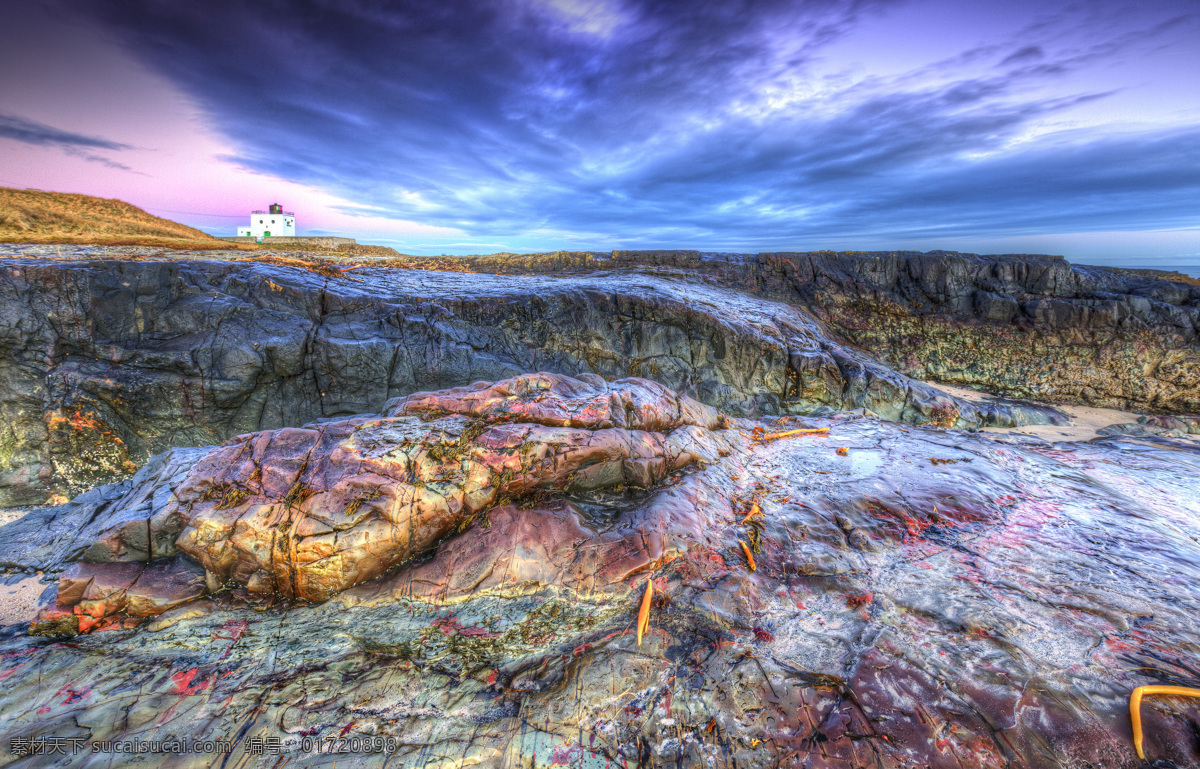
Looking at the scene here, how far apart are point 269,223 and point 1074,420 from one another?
198 ft

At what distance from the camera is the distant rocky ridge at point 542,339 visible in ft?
24.2

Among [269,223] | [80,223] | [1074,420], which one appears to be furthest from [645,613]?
[269,223]

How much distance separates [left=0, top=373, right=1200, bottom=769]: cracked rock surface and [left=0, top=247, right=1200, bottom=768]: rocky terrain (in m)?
0.02

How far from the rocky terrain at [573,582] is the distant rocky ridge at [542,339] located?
13 centimetres

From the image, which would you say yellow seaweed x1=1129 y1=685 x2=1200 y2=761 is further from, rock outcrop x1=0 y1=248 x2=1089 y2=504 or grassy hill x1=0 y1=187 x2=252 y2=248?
grassy hill x1=0 y1=187 x2=252 y2=248

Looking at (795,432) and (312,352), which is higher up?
(312,352)

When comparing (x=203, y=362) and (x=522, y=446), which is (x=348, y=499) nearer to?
(x=522, y=446)

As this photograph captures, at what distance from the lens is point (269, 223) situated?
141 ft

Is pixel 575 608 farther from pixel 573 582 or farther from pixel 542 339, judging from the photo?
pixel 542 339

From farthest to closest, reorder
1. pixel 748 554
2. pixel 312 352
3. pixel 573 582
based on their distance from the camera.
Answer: pixel 312 352, pixel 748 554, pixel 573 582

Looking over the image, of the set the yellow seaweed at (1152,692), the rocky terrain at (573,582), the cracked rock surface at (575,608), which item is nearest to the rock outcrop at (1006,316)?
the rocky terrain at (573,582)

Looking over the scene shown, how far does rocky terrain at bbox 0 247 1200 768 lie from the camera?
241 centimetres

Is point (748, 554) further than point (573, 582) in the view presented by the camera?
Yes

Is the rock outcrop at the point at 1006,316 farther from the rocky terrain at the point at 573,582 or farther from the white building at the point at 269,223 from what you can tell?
the white building at the point at 269,223
